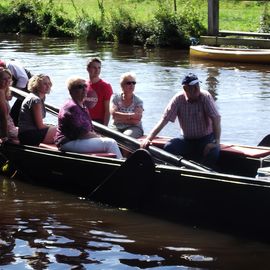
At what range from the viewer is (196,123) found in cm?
844

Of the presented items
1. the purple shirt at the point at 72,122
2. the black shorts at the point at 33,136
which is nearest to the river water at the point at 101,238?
the black shorts at the point at 33,136

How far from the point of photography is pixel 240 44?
24172mm

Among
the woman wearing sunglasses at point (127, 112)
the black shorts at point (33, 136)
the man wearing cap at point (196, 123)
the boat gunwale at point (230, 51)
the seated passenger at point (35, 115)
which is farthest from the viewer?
the boat gunwale at point (230, 51)

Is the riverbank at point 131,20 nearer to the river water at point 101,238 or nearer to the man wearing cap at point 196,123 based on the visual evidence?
the river water at point 101,238

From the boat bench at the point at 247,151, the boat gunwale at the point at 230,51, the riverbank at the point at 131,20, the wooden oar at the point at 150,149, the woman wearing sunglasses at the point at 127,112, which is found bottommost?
the boat bench at the point at 247,151

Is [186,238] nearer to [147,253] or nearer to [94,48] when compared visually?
[147,253]

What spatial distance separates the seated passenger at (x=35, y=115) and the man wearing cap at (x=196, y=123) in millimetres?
1471

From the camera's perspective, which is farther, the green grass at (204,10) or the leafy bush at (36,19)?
the leafy bush at (36,19)

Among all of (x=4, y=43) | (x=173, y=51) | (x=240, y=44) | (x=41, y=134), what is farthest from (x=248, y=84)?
(x=4, y=43)

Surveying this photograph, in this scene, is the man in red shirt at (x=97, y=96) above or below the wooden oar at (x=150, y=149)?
above

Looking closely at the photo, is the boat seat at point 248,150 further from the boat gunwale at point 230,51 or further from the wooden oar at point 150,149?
the boat gunwale at point 230,51

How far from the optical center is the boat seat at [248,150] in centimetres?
859

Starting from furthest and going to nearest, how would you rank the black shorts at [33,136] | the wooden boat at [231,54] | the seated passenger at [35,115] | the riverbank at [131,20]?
the riverbank at [131,20] < the wooden boat at [231,54] < the black shorts at [33,136] < the seated passenger at [35,115]

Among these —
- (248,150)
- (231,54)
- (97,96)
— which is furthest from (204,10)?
(248,150)
